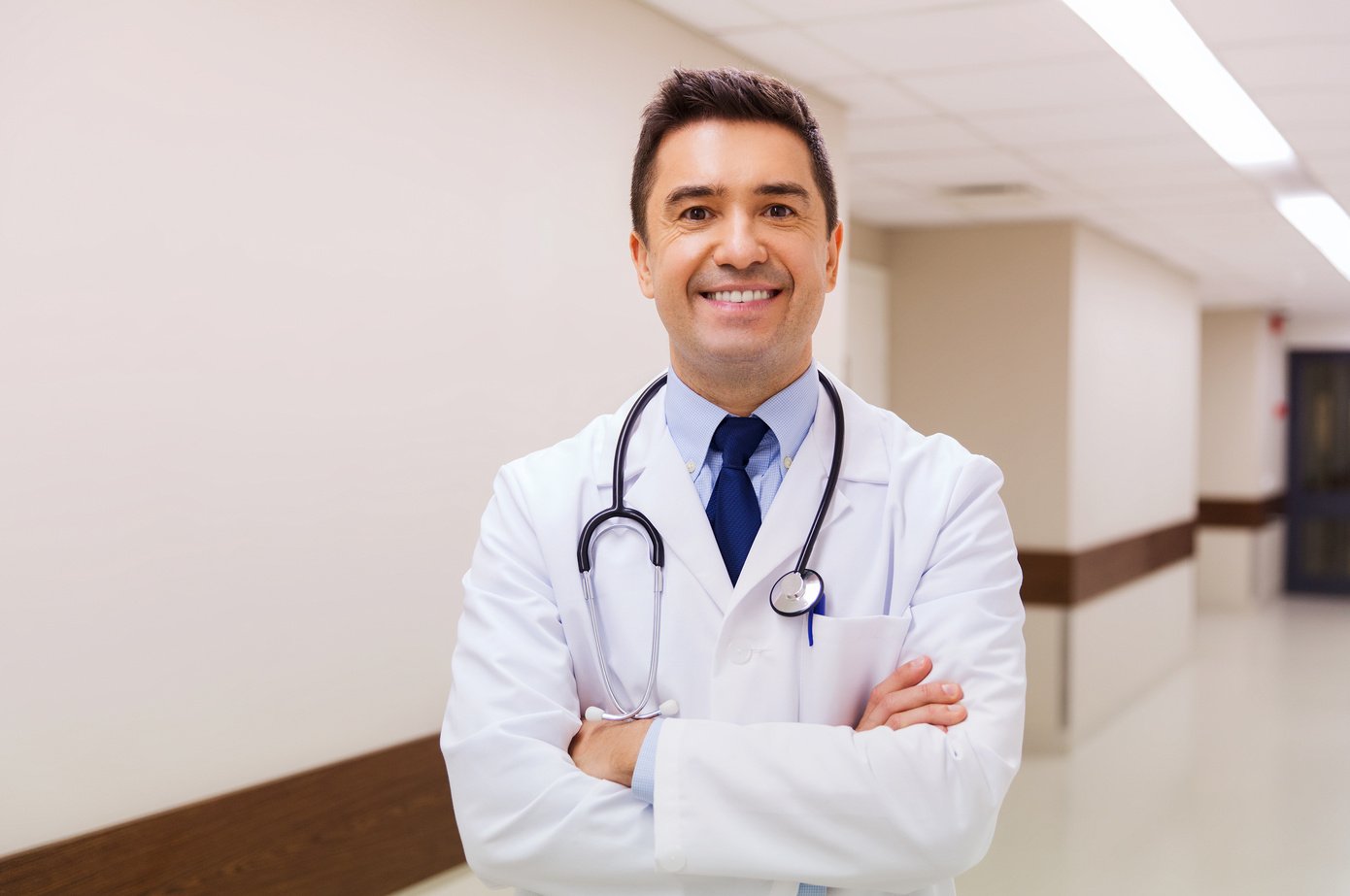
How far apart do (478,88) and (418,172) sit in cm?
29

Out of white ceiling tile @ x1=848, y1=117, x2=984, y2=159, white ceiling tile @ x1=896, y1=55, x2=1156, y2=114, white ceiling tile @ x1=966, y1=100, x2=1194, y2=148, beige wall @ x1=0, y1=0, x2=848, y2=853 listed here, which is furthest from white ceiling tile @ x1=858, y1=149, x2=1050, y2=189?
beige wall @ x1=0, y1=0, x2=848, y2=853

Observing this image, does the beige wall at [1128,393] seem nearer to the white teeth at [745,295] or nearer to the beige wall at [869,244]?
the beige wall at [869,244]

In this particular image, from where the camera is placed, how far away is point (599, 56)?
127 inches

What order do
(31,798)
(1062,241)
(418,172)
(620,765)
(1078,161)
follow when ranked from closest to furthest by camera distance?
1. (620,765)
2. (31,798)
3. (418,172)
4. (1078,161)
5. (1062,241)

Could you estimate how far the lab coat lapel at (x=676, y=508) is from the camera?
4.80ft

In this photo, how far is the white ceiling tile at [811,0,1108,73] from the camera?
3.25 metres

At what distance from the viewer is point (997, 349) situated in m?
6.61

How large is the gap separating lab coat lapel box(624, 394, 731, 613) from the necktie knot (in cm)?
6

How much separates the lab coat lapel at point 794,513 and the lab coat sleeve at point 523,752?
26 cm

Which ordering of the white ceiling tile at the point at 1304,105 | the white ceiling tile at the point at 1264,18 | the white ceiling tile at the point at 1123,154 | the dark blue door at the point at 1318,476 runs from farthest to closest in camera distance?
the dark blue door at the point at 1318,476, the white ceiling tile at the point at 1123,154, the white ceiling tile at the point at 1304,105, the white ceiling tile at the point at 1264,18

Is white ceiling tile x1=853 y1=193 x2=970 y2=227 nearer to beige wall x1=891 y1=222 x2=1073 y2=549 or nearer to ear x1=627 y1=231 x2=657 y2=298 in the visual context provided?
beige wall x1=891 y1=222 x2=1073 y2=549

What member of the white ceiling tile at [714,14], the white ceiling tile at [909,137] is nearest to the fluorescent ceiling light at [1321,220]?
the white ceiling tile at [909,137]

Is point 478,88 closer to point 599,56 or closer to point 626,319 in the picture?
point 599,56

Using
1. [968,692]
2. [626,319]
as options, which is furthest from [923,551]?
[626,319]
